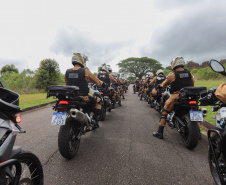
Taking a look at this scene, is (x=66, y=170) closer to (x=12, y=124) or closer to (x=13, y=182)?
(x=13, y=182)

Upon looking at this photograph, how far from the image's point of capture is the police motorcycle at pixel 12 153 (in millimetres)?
1109

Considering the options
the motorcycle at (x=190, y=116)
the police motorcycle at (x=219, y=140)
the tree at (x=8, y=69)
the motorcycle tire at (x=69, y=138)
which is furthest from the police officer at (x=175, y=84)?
the tree at (x=8, y=69)

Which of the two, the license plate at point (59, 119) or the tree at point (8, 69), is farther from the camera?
the tree at point (8, 69)

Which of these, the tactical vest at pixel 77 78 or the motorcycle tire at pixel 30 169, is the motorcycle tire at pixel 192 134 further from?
the motorcycle tire at pixel 30 169

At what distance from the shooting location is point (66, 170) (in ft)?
7.29

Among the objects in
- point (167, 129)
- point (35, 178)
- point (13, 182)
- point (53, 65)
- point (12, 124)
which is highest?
point (53, 65)

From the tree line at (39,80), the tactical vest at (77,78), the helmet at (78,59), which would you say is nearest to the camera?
the tactical vest at (77,78)

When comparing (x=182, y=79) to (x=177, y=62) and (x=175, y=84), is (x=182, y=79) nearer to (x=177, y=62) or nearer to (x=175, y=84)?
(x=175, y=84)

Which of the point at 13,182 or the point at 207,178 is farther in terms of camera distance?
the point at 207,178

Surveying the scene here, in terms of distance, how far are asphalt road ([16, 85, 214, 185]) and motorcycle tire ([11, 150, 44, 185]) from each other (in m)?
0.53

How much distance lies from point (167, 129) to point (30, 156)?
3.92m

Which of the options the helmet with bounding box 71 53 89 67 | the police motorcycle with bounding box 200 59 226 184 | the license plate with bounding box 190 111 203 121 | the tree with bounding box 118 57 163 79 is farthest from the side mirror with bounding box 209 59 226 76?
the tree with bounding box 118 57 163 79

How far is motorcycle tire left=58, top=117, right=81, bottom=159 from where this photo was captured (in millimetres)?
2375

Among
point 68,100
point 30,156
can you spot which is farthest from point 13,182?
point 68,100
